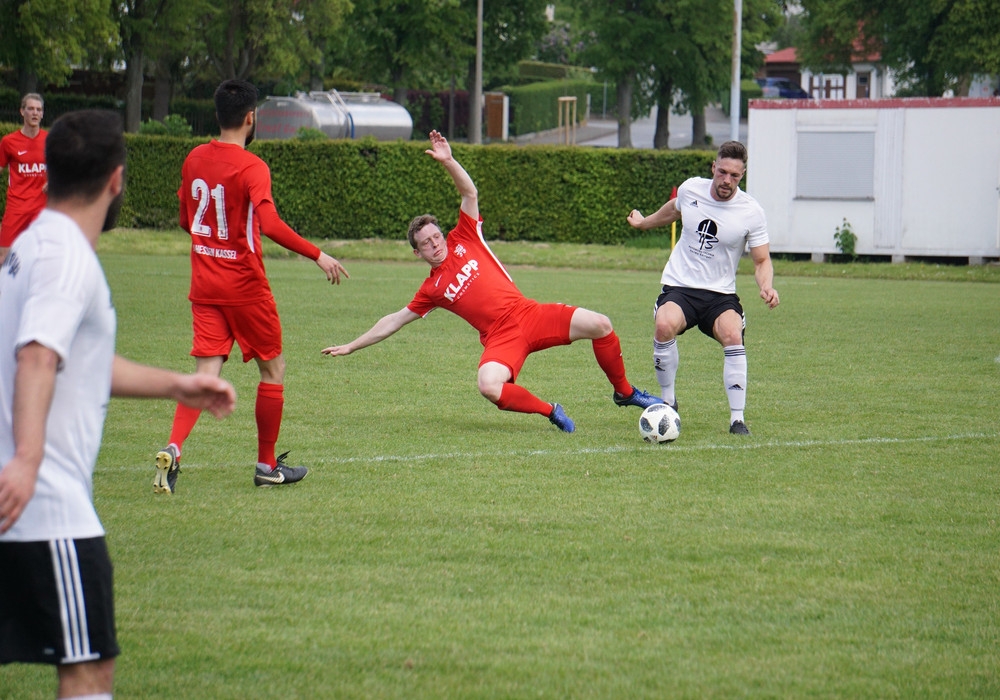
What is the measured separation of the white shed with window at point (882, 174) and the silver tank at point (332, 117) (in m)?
17.9

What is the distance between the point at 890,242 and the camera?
956 inches

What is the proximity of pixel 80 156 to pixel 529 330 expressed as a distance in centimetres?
595

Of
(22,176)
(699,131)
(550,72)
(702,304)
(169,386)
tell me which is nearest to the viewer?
(169,386)

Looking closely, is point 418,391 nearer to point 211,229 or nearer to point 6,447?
point 211,229

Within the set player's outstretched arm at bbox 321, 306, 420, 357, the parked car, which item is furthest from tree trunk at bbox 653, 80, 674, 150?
player's outstretched arm at bbox 321, 306, 420, 357

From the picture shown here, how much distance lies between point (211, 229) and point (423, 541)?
7.48ft

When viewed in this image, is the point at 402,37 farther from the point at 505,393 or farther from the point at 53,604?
the point at 53,604

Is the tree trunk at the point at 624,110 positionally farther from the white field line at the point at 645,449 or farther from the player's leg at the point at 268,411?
the player's leg at the point at 268,411

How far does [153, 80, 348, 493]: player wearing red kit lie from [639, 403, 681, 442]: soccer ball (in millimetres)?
2400

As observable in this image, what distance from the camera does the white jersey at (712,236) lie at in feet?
28.8

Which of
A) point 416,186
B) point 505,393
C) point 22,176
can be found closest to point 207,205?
point 505,393

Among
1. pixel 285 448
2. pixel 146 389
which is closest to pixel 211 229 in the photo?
pixel 285 448

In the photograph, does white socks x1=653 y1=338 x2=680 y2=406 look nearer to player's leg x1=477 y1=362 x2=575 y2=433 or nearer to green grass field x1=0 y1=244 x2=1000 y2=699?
green grass field x1=0 y1=244 x2=1000 y2=699

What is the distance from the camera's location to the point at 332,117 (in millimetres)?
39219
